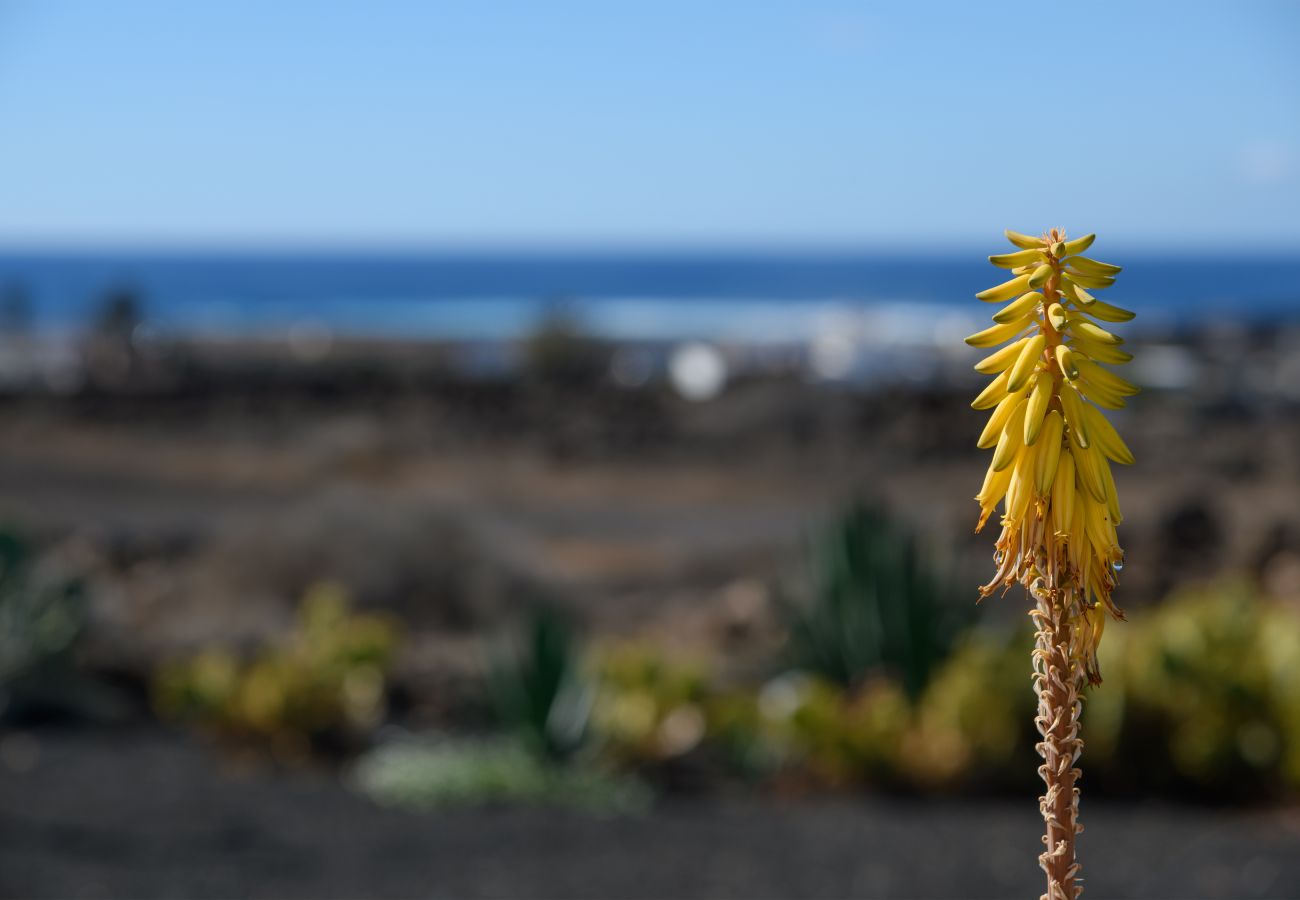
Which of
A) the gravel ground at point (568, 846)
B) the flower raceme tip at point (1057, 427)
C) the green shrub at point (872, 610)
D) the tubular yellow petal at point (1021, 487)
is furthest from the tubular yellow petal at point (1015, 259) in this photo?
the green shrub at point (872, 610)

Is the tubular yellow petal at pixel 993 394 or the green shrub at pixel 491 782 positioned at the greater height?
the tubular yellow petal at pixel 993 394

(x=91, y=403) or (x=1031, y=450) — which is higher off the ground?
(x=1031, y=450)

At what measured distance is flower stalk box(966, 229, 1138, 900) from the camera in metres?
0.76

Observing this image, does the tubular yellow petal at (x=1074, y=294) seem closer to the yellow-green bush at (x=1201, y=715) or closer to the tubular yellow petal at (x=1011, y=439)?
the tubular yellow petal at (x=1011, y=439)

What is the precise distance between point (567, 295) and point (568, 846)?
308ft

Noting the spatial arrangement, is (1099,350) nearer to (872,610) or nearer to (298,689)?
(872,610)

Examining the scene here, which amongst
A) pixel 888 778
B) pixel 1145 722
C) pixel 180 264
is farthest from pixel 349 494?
pixel 180 264

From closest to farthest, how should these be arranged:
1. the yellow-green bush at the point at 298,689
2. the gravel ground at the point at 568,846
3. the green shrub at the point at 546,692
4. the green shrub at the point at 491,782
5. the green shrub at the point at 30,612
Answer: the gravel ground at the point at 568,846, the green shrub at the point at 491,782, the green shrub at the point at 546,692, the yellow-green bush at the point at 298,689, the green shrub at the point at 30,612

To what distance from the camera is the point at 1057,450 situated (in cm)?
78

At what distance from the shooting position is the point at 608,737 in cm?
815

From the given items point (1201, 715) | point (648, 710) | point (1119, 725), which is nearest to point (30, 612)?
point (648, 710)

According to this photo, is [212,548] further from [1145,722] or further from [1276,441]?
[1276,441]

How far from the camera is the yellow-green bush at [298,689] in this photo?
27.9ft

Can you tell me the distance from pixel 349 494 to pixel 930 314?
198ft
